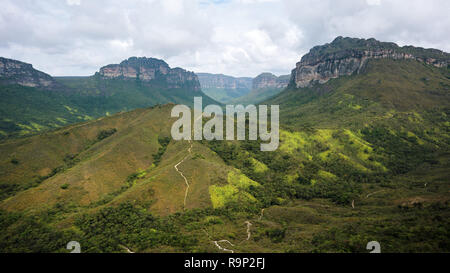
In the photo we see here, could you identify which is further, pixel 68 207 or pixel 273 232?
pixel 68 207

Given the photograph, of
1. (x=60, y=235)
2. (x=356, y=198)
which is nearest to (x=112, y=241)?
(x=60, y=235)

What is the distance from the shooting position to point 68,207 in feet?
282

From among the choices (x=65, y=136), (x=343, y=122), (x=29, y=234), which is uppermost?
(x=343, y=122)

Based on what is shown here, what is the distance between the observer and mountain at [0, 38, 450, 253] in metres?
Answer: 68.4

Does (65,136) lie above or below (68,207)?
above

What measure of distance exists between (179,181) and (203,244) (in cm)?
3357

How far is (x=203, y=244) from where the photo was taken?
2643 inches

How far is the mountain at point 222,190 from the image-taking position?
68438mm

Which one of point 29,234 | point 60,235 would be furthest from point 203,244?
point 29,234

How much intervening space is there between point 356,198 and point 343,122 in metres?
94.4

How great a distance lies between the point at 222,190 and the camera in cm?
9581
